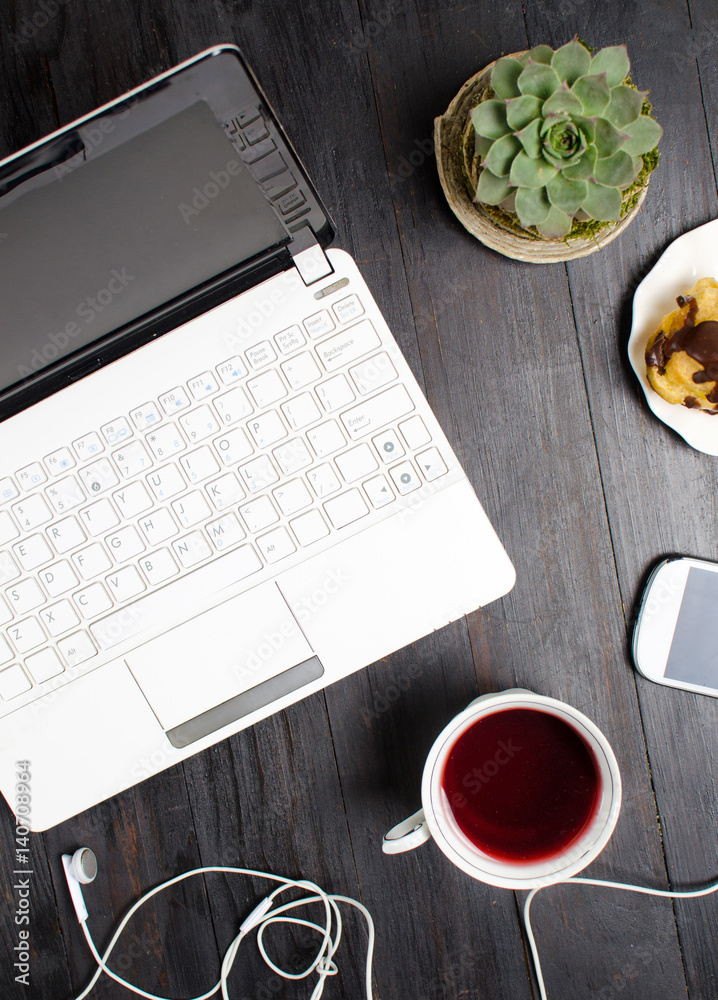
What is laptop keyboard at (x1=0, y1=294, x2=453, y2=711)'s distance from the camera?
20.7 inches

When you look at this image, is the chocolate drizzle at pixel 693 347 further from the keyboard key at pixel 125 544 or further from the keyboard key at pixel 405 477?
the keyboard key at pixel 125 544

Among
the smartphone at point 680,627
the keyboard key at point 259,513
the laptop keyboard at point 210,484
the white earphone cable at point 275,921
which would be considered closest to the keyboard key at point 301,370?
the laptop keyboard at point 210,484

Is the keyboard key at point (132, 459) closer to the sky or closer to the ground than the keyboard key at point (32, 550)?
closer to the sky

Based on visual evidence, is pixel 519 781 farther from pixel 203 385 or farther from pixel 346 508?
pixel 203 385

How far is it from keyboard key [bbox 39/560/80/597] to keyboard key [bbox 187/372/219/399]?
0.19 meters

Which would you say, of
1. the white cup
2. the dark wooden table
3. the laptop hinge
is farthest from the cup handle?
the laptop hinge

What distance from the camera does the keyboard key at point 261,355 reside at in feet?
1.73

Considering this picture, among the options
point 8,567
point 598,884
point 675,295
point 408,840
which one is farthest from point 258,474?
point 598,884

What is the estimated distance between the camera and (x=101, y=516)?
0.54 metres

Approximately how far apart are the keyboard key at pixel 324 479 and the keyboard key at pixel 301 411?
40mm

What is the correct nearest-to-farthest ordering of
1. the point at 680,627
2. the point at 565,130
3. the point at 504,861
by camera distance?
the point at 565,130 < the point at 504,861 < the point at 680,627

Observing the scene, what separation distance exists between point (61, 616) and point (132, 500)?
0.39 ft

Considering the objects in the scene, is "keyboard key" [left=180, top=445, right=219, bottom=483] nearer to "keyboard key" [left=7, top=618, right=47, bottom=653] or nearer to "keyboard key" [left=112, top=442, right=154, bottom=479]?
"keyboard key" [left=112, top=442, right=154, bottom=479]

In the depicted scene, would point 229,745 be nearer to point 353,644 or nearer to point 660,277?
point 353,644
